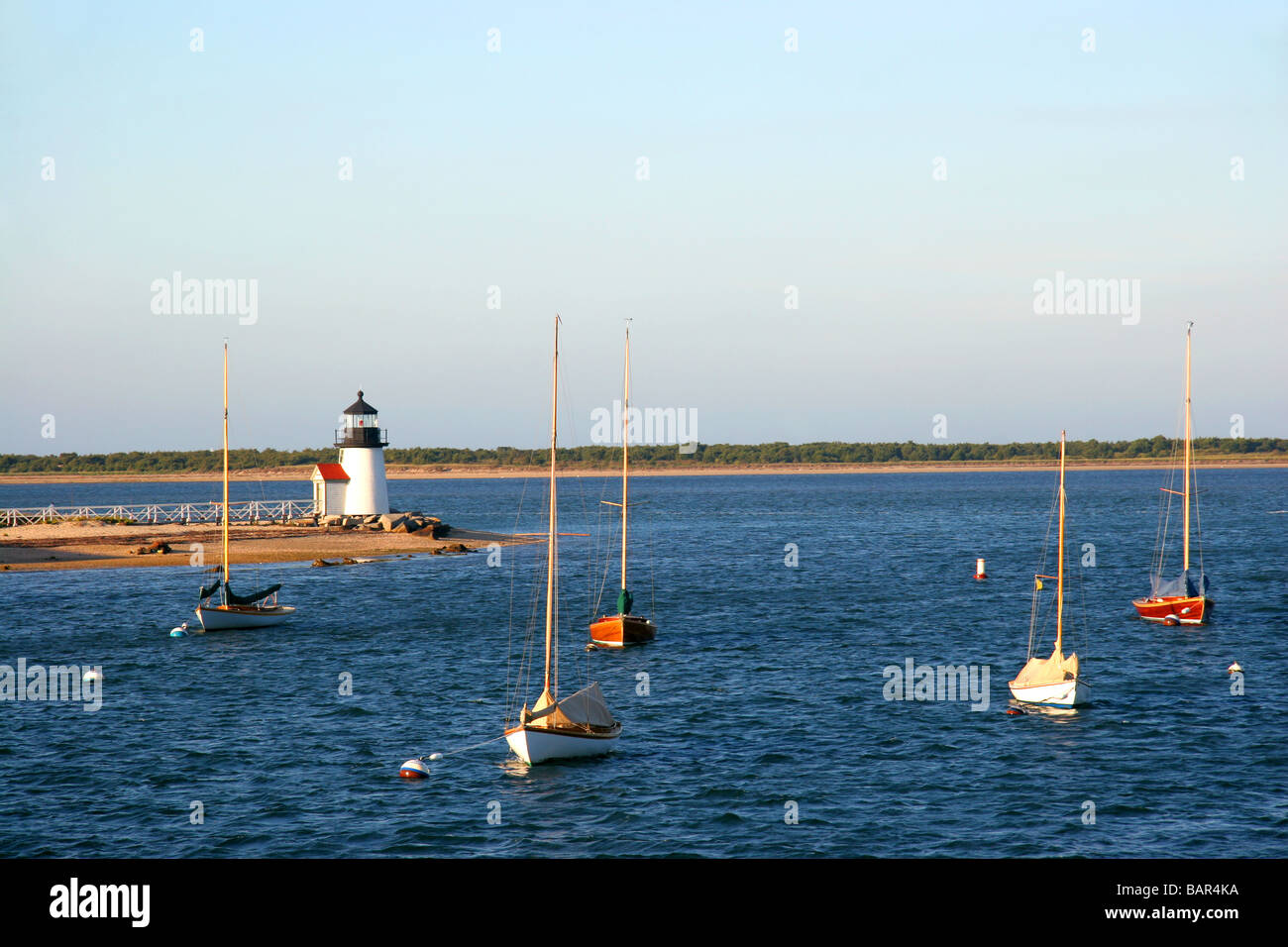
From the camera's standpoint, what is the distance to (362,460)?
326ft

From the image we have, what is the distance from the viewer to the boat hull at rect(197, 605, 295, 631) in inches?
2083

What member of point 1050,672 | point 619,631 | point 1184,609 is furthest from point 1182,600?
point 619,631

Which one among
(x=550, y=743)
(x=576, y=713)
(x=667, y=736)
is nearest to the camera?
(x=550, y=743)

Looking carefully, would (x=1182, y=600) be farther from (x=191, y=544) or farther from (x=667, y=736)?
(x=191, y=544)

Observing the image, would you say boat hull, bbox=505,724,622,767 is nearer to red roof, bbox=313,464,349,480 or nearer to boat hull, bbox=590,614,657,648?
boat hull, bbox=590,614,657,648

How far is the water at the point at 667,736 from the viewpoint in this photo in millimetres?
24469

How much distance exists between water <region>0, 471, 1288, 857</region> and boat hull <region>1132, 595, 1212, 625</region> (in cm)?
104

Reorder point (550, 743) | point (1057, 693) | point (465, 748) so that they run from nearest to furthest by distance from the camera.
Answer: point (550, 743) < point (465, 748) < point (1057, 693)

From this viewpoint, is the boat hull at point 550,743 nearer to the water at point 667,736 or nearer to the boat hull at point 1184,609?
the water at point 667,736

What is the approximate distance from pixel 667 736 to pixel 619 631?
1581 cm

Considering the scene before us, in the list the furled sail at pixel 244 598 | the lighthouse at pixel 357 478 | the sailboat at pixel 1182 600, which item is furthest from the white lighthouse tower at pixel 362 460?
the sailboat at pixel 1182 600

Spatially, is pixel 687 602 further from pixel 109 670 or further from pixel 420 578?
pixel 109 670

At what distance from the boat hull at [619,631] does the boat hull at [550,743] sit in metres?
18.4

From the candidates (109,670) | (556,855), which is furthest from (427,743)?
(109,670)
